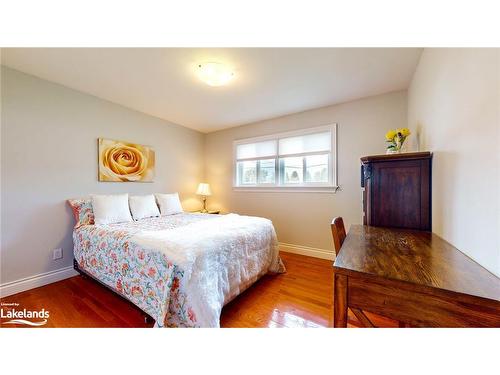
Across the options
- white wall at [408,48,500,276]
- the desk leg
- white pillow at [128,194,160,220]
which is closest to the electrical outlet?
white pillow at [128,194,160,220]

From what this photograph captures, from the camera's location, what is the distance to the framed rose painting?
8.53ft

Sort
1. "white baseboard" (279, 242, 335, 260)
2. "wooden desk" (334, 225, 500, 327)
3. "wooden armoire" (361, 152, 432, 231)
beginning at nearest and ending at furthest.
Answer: "wooden desk" (334, 225, 500, 327)
"wooden armoire" (361, 152, 432, 231)
"white baseboard" (279, 242, 335, 260)

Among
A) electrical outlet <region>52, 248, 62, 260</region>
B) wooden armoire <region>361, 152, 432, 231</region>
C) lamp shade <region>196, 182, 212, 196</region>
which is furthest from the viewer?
lamp shade <region>196, 182, 212, 196</region>

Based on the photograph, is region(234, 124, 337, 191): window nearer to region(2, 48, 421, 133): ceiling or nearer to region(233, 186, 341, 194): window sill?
region(233, 186, 341, 194): window sill

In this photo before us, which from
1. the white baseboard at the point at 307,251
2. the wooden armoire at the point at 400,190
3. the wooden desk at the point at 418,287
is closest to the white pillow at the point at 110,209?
the white baseboard at the point at 307,251

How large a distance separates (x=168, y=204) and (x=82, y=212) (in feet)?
3.47

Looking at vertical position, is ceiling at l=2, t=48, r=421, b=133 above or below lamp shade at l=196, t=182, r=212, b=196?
above

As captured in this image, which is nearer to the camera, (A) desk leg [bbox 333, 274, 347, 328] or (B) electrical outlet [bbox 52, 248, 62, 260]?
(A) desk leg [bbox 333, 274, 347, 328]

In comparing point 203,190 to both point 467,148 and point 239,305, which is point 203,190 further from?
point 467,148
